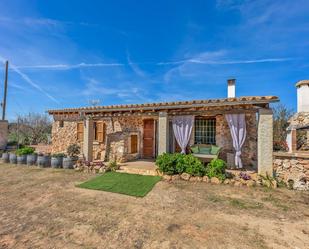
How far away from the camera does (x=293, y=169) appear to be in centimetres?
549

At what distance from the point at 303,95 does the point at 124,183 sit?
10.3m

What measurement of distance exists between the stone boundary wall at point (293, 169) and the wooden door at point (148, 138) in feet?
18.7

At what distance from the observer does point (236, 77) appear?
8500 millimetres

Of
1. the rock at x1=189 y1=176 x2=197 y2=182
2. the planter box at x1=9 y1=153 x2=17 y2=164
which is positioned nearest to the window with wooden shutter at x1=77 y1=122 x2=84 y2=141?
the planter box at x1=9 y1=153 x2=17 y2=164

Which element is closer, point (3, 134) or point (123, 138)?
point (123, 138)

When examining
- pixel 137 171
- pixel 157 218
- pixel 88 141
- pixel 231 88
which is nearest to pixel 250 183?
pixel 157 218

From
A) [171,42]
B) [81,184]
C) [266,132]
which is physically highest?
[171,42]

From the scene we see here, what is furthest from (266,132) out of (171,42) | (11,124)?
(11,124)

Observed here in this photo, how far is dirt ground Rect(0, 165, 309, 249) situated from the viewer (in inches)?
105

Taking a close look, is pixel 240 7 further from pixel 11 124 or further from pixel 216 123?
pixel 11 124

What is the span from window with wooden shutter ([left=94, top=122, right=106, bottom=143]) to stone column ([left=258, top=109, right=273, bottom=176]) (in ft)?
25.4

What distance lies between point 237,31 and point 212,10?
1686 mm

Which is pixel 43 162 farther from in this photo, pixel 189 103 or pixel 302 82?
pixel 302 82

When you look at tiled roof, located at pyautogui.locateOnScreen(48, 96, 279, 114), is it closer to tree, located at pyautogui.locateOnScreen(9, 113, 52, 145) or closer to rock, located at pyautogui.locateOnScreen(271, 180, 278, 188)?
rock, located at pyautogui.locateOnScreen(271, 180, 278, 188)
